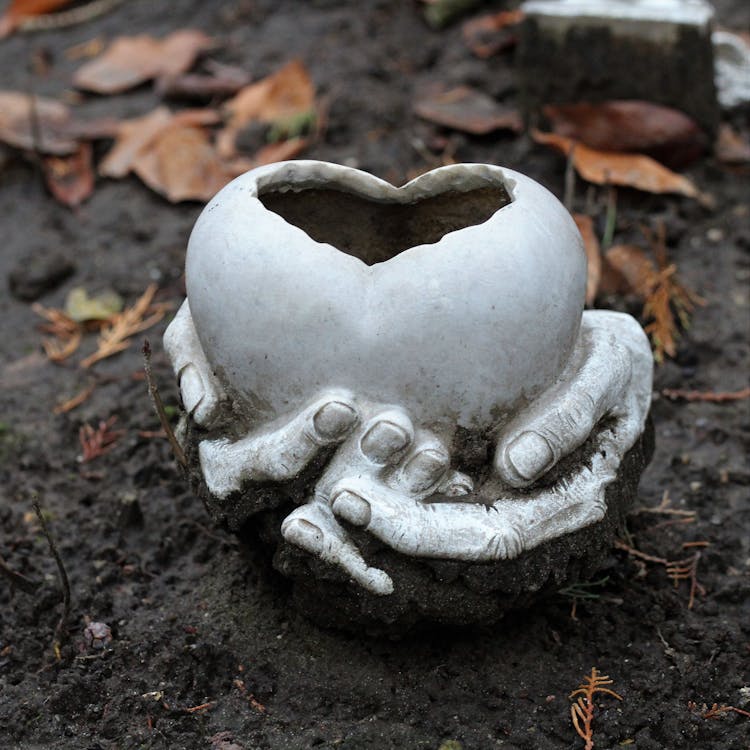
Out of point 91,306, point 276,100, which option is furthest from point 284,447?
point 276,100

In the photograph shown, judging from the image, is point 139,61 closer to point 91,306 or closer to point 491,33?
point 491,33

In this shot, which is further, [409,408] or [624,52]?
[624,52]

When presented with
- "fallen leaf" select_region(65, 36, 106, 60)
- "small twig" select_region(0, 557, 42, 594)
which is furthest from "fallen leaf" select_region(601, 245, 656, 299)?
"fallen leaf" select_region(65, 36, 106, 60)

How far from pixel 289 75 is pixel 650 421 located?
2721 mm

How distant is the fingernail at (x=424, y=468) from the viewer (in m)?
2.16

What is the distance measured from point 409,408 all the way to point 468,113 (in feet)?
8.51

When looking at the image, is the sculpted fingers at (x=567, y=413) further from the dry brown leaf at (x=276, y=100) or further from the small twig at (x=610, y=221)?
the dry brown leaf at (x=276, y=100)

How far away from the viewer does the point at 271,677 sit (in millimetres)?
2441

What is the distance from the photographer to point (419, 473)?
7.08ft

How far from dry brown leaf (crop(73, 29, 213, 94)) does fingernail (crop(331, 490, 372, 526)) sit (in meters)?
3.33

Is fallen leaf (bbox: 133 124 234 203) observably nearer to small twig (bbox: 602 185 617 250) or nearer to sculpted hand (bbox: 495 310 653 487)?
small twig (bbox: 602 185 617 250)

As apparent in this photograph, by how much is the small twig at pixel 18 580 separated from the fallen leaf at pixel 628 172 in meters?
2.33

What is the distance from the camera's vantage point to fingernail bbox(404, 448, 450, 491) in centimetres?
216

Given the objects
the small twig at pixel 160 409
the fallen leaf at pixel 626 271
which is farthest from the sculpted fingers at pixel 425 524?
the fallen leaf at pixel 626 271
